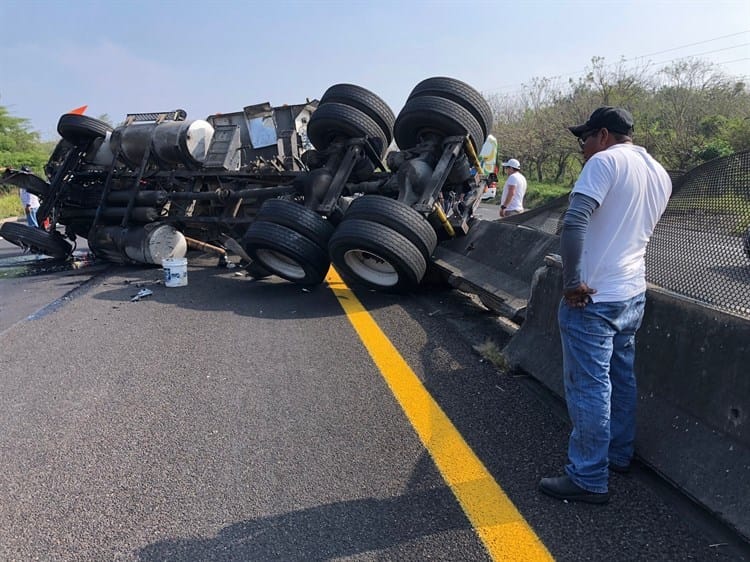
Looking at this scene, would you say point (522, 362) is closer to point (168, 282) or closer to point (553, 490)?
point (553, 490)

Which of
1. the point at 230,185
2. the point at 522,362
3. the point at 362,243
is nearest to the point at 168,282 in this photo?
the point at 230,185

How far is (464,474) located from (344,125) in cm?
526

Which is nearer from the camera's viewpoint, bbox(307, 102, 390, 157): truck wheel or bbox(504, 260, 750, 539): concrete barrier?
bbox(504, 260, 750, 539): concrete barrier

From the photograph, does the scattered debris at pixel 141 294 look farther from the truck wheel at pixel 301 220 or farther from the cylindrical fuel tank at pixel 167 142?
the cylindrical fuel tank at pixel 167 142

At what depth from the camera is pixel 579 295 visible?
2.19 m

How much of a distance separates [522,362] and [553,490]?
1297 millimetres

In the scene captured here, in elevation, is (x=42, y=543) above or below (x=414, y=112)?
below

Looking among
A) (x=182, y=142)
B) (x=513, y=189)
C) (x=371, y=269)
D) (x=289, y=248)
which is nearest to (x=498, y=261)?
(x=371, y=269)

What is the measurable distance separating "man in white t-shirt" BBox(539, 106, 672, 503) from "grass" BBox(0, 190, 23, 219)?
78.3 feet

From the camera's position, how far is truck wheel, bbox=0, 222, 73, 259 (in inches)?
341

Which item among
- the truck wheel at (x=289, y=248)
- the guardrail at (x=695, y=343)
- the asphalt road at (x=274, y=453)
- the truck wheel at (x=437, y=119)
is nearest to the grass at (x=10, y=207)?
the truck wheel at (x=289, y=248)

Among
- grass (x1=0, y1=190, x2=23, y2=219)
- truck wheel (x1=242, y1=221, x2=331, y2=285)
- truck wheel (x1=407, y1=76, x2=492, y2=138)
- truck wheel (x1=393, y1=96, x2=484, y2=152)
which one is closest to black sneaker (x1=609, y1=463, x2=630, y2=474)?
truck wheel (x1=242, y1=221, x2=331, y2=285)

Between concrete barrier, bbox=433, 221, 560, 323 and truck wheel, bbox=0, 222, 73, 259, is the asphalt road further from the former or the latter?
truck wheel, bbox=0, 222, 73, 259

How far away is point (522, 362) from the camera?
3.45 metres
